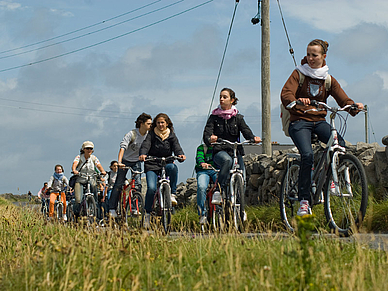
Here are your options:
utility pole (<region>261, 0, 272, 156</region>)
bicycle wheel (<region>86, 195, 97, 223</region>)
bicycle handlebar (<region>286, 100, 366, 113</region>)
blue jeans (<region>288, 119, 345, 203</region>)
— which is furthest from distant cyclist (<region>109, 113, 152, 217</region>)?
utility pole (<region>261, 0, 272, 156</region>)

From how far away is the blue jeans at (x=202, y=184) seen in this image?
8.81 m

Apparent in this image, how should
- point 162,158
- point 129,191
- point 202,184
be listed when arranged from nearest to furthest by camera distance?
point 202,184 → point 162,158 → point 129,191

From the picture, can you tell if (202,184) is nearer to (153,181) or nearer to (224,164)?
(224,164)

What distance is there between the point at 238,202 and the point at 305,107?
1.97 meters

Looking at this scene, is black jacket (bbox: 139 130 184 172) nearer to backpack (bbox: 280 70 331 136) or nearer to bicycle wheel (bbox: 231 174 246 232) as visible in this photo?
bicycle wheel (bbox: 231 174 246 232)

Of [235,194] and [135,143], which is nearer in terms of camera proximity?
[235,194]

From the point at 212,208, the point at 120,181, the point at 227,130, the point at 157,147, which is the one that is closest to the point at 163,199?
the point at 212,208

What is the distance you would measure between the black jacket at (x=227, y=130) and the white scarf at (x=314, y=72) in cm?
187

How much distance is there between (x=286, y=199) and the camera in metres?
7.70

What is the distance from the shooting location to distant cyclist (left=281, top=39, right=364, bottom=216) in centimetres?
678

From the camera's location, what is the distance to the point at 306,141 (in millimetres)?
6770

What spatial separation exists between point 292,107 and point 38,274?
11.7 feet

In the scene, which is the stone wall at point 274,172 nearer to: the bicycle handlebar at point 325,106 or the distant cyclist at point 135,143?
the distant cyclist at point 135,143

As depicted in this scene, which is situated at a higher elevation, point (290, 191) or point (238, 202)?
point (290, 191)
